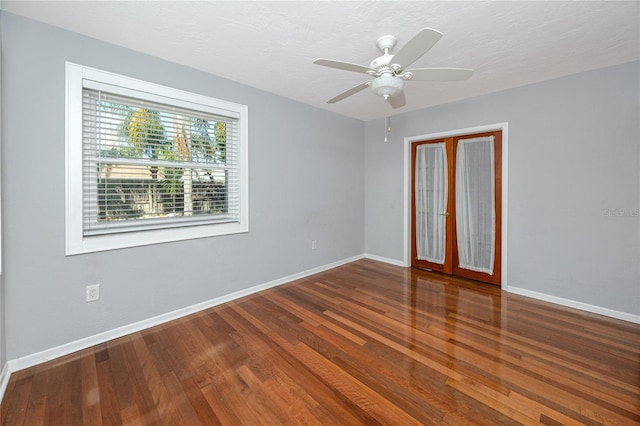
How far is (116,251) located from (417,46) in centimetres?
286

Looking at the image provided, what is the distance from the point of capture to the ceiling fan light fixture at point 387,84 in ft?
6.78

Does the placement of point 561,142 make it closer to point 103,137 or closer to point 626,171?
→ point 626,171

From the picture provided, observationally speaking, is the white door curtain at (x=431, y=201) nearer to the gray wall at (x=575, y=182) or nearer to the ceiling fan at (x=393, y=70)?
the gray wall at (x=575, y=182)

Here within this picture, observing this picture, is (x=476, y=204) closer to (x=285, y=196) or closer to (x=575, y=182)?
(x=575, y=182)

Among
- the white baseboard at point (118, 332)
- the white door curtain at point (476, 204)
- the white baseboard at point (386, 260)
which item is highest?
the white door curtain at point (476, 204)

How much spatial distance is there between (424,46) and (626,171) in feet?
8.75

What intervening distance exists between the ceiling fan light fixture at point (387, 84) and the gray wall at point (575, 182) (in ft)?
7.16

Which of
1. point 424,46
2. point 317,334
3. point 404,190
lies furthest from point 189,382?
point 404,190

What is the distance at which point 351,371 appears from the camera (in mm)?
1967

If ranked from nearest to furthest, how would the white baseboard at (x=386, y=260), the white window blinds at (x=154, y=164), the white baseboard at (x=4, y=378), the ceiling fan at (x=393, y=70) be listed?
1. the white baseboard at (x=4, y=378)
2. the ceiling fan at (x=393, y=70)
3. the white window blinds at (x=154, y=164)
4. the white baseboard at (x=386, y=260)

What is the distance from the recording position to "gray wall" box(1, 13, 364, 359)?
77.7 inches

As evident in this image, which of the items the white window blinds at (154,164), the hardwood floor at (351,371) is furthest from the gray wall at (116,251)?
the hardwood floor at (351,371)

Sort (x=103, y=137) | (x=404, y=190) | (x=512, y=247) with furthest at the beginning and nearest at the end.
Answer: (x=404, y=190) < (x=512, y=247) < (x=103, y=137)

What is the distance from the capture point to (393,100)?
2.60 m
